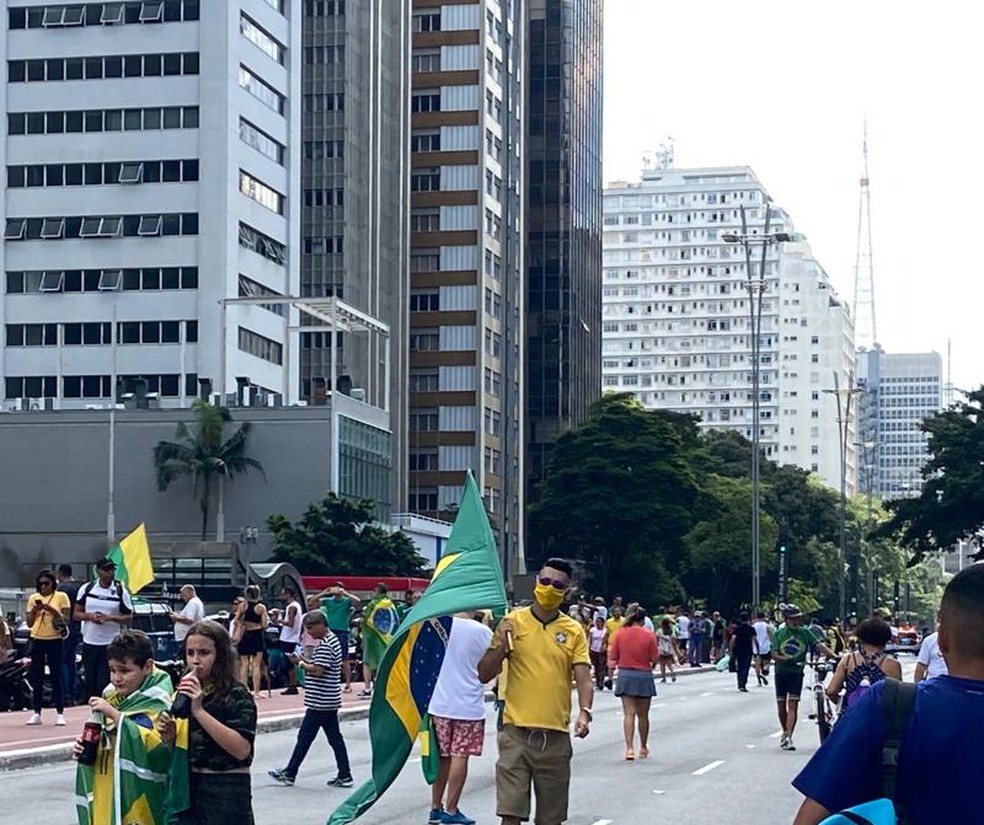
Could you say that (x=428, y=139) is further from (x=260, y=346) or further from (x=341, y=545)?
(x=341, y=545)

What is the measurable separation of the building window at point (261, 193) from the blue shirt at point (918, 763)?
81.6 m

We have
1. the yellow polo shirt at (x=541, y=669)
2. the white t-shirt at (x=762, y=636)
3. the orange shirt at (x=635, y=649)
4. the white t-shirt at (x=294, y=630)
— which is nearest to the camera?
the yellow polo shirt at (x=541, y=669)

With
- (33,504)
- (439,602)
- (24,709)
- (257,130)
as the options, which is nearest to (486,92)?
(257,130)

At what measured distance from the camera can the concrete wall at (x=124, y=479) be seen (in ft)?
244

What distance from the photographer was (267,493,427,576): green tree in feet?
206

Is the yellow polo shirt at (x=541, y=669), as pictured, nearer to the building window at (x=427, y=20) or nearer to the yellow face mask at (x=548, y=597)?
the yellow face mask at (x=548, y=597)

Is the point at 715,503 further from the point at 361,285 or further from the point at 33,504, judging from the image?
the point at 33,504

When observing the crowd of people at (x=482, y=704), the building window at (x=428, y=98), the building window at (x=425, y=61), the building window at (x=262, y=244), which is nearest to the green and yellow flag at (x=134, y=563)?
the crowd of people at (x=482, y=704)

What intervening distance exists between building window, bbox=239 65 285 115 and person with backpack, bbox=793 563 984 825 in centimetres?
8210

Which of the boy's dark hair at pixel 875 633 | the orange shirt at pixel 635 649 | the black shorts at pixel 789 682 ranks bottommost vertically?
the black shorts at pixel 789 682

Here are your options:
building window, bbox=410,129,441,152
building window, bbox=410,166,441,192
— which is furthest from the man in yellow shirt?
building window, bbox=410,129,441,152

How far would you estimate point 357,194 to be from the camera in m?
99.3

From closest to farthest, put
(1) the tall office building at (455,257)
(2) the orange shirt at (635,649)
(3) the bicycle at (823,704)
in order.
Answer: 1. (3) the bicycle at (823,704)
2. (2) the orange shirt at (635,649)
3. (1) the tall office building at (455,257)

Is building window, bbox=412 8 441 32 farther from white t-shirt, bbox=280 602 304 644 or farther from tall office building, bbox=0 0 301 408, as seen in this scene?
white t-shirt, bbox=280 602 304 644
